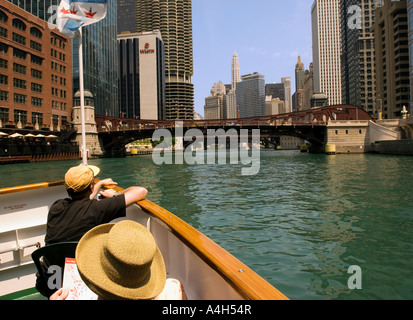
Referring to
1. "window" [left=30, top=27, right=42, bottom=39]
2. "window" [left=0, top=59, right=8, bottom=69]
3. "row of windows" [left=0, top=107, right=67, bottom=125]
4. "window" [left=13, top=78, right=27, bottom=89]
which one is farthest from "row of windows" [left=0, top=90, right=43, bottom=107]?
"window" [left=30, top=27, right=42, bottom=39]

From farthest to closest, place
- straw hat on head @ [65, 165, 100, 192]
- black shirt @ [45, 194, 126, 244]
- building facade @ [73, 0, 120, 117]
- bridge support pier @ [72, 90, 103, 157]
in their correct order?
building facade @ [73, 0, 120, 117]
bridge support pier @ [72, 90, 103, 157]
straw hat on head @ [65, 165, 100, 192]
black shirt @ [45, 194, 126, 244]

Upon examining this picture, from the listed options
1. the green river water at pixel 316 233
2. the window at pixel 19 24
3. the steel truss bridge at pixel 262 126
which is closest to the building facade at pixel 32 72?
the window at pixel 19 24

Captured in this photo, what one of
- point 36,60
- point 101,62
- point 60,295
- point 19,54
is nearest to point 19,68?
point 19,54

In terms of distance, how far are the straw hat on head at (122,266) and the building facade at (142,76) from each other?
173729mm

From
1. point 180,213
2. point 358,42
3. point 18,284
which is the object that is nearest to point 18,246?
point 18,284

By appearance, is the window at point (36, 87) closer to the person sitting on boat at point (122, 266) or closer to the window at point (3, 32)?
the window at point (3, 32)

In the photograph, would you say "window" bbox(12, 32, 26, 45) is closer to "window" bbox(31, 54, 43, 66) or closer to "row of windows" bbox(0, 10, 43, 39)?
"row of windows" bbox(0, 10, 43, 39)

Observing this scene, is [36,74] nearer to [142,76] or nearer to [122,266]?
[122,266]

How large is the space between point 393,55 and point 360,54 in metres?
47.2

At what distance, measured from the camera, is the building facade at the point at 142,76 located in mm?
172000

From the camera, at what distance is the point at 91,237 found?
254 centimetres

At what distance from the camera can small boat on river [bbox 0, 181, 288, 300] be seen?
2.55m

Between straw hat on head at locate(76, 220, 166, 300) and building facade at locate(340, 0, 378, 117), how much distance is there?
14565 centimetres
